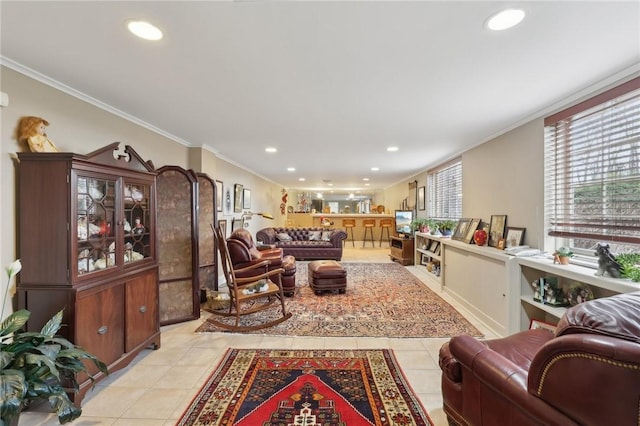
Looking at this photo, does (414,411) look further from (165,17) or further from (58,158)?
(58,158)

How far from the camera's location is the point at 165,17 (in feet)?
4.58

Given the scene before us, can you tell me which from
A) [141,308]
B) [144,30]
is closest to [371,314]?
[141,308]

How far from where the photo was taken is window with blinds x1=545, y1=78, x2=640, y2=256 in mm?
1997

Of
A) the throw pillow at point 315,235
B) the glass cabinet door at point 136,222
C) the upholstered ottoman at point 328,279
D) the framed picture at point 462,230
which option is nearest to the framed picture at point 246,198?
the throw pillow at point 315,235

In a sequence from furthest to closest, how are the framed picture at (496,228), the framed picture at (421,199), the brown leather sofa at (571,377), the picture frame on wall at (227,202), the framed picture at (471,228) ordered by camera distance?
the framed picture at (421,199), the picture frame on wall at (227,202), the framed picture at (471,228), the framed picture at (496,228), the brown leather sofa at (571,377)

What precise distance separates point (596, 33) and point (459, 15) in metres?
0.84

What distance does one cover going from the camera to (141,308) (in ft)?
8.11

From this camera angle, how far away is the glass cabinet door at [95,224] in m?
2.02

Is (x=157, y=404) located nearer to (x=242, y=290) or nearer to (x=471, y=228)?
(x=242, y=290)

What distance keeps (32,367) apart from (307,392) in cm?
160

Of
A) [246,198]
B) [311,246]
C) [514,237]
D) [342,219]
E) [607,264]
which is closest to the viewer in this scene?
[607,264]

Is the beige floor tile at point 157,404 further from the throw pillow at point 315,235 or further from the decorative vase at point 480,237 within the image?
the throw pillow at point 315,235

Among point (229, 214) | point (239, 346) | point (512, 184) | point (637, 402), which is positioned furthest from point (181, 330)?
point (512, 184)

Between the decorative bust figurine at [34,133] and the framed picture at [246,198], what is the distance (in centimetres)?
443
